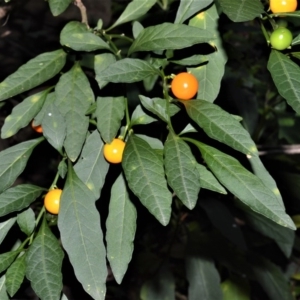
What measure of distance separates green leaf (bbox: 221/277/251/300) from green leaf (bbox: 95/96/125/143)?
114 centimetres

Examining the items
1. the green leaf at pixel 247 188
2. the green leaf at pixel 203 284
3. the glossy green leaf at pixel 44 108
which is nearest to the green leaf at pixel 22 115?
the glossy green leaf at pixel 44 108

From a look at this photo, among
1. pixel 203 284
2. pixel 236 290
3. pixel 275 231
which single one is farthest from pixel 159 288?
pixel 275 231

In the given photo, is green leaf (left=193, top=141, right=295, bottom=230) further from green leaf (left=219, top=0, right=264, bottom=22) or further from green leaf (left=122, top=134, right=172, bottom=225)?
green leaf (left=219, top=0, right=264, bottom=22)

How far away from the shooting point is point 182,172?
2.31 ft

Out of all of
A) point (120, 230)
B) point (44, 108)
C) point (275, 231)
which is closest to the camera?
point (120, 230)

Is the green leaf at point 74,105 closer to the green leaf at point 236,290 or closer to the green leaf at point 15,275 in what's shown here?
the green leaf at point 15,275

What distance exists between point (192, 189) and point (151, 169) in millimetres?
77

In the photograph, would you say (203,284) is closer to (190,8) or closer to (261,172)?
(261,172)

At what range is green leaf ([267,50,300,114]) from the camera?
0.70 meters

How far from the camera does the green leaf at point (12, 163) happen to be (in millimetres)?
848

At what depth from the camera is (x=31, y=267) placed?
2.59ft

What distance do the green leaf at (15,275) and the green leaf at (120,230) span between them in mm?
133

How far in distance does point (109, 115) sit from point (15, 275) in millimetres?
275

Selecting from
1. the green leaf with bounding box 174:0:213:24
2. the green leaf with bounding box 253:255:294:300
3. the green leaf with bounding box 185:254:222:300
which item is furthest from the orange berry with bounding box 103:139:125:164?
the green leaf with bounding box 253:255:294:300
